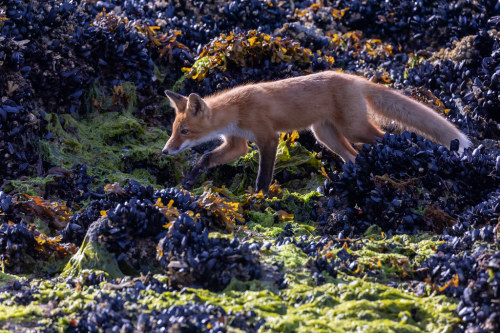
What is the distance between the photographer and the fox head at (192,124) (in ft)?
26.0

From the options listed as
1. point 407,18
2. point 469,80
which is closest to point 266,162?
point 469,80

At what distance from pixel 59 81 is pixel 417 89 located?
503 centimetres

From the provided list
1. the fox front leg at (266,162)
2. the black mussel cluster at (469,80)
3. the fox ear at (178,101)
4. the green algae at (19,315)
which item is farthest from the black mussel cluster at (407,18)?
the green algae at (19,315)

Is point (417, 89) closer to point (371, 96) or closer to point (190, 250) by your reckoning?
point (371, 96)

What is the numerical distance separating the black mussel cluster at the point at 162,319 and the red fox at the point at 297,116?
3726 mm

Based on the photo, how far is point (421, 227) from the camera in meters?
6.14

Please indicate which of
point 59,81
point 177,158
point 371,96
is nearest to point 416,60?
point 371,96

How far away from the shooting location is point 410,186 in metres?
6.47

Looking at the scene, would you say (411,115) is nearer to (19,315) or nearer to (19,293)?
(19,293)

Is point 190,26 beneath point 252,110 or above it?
above

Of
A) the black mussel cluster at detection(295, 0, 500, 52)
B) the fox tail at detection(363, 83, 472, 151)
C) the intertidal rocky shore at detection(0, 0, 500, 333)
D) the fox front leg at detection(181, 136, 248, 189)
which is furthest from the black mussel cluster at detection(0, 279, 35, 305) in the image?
the black mussel cluster at detection(295, 0, 500, 52)

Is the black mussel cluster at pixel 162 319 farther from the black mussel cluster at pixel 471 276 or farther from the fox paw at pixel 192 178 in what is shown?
the fox paw at pixel 192 178

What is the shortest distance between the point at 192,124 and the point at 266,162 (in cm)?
111

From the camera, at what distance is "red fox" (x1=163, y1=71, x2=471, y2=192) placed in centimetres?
787
